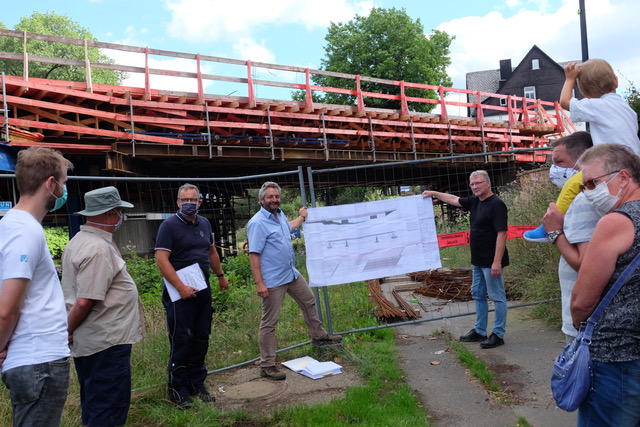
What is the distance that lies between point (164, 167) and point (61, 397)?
41.2 feet

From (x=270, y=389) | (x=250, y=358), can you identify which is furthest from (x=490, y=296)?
(x=250, y=358)

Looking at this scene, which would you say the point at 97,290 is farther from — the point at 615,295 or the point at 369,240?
the point at 369,240

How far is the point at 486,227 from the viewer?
5898 mm

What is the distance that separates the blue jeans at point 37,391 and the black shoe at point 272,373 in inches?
117

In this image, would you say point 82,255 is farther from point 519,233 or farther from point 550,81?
point 550,81

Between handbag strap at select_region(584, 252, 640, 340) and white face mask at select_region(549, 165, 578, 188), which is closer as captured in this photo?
handbag strap at select_region(584, 252, 640, 340)

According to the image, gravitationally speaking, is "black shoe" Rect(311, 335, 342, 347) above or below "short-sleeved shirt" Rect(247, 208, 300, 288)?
below

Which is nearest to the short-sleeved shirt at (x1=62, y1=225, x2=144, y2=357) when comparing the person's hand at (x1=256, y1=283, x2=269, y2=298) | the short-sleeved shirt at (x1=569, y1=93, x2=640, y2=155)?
the person's hand at (x1=256, y1=283, x2=269, y2=298)

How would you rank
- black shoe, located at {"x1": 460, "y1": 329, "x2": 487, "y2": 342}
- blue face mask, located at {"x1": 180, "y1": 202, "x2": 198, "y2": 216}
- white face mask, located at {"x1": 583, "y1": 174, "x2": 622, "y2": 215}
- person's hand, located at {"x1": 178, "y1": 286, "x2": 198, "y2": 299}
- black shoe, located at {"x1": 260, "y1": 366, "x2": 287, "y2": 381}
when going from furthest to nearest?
1. black shoe, located at {"x1": 460, "y1": 329, "x2": 487, "y2": 342}
2. black shoe, located at {"x1": 260, "y1": 366, "x2": 287, "y2": 381}
3. blue face mask, located at {"x1": 180, "y1": 202, "x2": 198, "y2": 216}
4. person's hand, located at {"x1": 178, "y1": 286, "x2": 198, "y2": 299}
5. white face mask, located at {"x1": 583, "y1": 174, "x2": 622, "y2": 215}

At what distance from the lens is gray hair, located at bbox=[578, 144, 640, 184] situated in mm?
2240

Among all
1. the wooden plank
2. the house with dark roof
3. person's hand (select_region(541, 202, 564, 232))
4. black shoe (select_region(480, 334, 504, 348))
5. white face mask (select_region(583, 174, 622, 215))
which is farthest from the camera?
the house with dark roof

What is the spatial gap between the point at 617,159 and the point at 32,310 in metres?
2.68

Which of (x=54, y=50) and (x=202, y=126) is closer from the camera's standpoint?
(x=202, y=126)

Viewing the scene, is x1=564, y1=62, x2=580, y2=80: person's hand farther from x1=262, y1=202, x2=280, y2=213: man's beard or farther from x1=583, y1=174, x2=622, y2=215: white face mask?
x1=262, y1=202, x2=280, y2=213: man's beard
